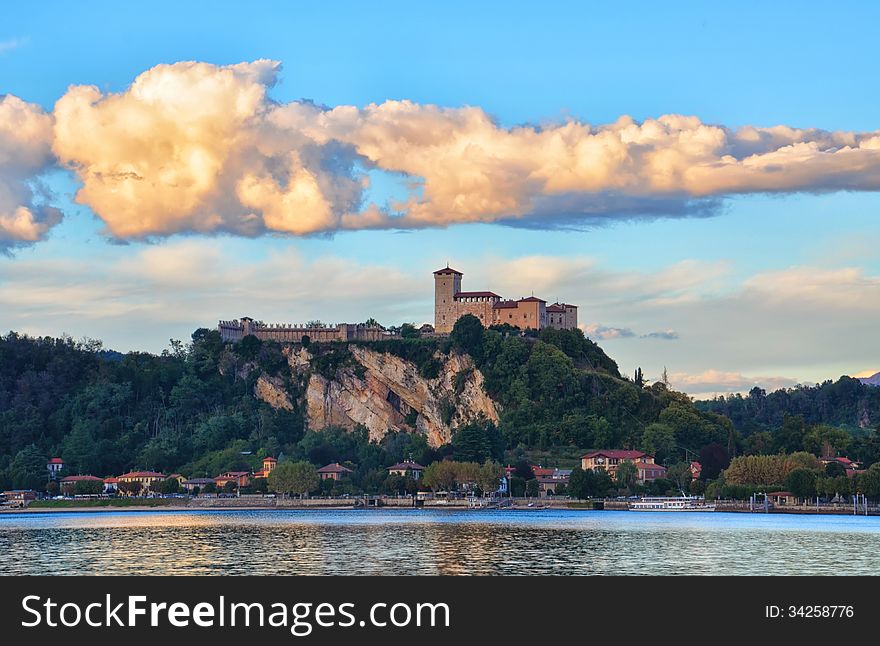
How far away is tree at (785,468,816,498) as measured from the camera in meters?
109

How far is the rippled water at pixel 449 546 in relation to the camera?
172 ft

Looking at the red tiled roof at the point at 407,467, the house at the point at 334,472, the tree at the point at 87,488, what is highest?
the red tiled roof at the point at 407,467

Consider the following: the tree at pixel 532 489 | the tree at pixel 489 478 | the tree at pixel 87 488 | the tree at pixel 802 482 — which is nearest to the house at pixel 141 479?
the tree at pixel 87 488

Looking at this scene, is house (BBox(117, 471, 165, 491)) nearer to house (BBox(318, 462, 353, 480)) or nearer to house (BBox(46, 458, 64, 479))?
house (BBox(46, 458, 64, 479))

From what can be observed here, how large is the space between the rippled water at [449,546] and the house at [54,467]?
151 ft

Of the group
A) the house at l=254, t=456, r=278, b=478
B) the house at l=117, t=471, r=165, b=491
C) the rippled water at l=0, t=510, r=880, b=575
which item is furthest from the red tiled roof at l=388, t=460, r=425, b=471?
the rippled water at l=0, t=510, r=880, b=575

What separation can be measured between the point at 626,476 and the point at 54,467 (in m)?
63.0

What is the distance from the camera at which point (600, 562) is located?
55.5m

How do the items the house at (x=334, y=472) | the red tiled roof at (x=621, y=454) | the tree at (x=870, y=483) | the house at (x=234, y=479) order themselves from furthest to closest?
1. the house at (x=234, y=479)
2. the house at (x=334, y=472)
3. the red tiled roof at (x=621, y=454)
4. the tree at (x=870, y=483)

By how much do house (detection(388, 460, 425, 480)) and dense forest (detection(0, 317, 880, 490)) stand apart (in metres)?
2.19

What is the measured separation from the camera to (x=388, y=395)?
153875 mm

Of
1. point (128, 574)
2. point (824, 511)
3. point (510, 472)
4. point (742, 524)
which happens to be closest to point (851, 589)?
point (128, 574)

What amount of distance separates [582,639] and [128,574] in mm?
22286

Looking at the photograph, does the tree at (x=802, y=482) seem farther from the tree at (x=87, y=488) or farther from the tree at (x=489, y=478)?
the tree at (x=87, y=488)
